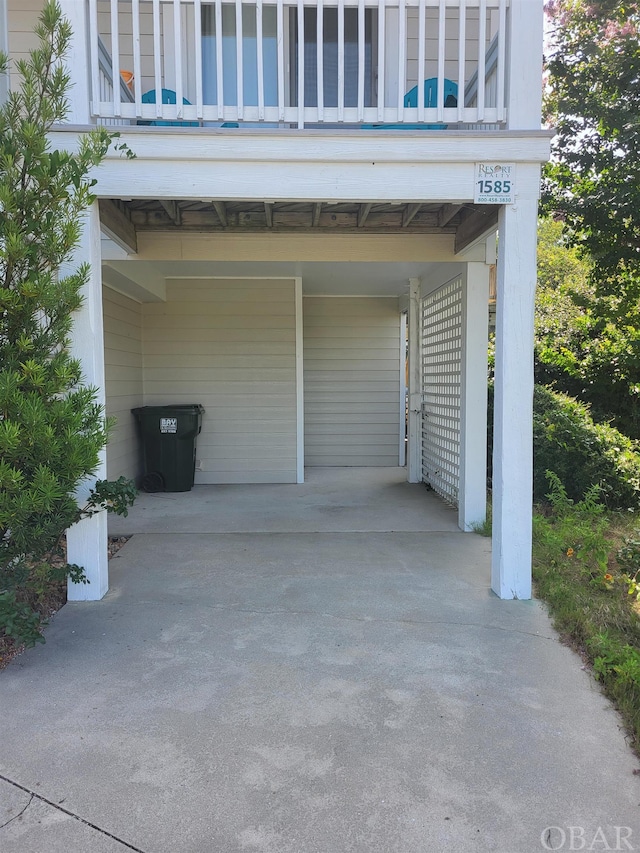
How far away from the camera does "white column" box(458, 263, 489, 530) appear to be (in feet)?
18.3

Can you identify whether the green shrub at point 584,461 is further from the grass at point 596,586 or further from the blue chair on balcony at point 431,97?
the blue chair on balcony at point 431,97

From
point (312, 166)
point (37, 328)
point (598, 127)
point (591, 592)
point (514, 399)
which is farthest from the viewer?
point (598, 127)

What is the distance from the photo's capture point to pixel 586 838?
1.92 meters

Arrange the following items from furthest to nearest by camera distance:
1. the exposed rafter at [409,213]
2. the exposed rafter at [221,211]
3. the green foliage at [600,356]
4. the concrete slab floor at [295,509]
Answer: the green foliage at [600,356] < the concrete slab floor at [295,509] < the exposed rafter at [409,213] < the exposed rafter at [221,211]

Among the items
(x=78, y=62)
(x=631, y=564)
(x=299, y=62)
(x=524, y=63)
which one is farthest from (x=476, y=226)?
(x=78, y=62)

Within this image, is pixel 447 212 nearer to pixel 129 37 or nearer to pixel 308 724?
pixel 129 37

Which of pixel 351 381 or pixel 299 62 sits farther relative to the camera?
pixel 351 381

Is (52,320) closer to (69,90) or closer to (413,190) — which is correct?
(69,90)

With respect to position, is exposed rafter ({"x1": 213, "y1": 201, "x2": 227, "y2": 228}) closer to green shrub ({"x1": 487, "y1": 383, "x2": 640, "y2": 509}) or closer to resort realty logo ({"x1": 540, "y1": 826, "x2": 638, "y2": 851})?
green shrub ({"x1": 487, "y1": 383, "x2": 640, "y2": 509})

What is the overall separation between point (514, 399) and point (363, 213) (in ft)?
6.51

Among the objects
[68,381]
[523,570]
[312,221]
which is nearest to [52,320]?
[68,381]

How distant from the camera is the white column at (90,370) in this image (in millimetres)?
3656

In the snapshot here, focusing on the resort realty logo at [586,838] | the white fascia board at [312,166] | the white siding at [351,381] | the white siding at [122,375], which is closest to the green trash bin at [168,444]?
the white siding at [122,375]

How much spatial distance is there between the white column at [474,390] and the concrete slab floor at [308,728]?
5.25ft
